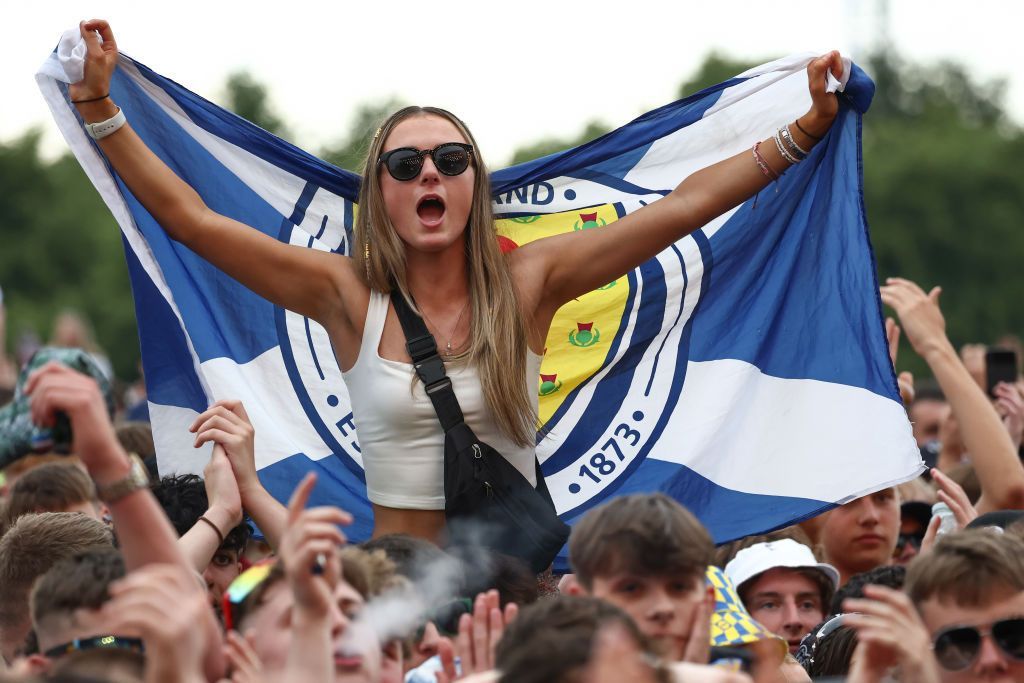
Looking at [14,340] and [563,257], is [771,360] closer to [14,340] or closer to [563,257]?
[563,257]

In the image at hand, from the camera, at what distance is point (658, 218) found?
15.6 ft

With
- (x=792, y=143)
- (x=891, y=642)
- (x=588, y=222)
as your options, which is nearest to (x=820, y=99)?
(x=792, y=143)

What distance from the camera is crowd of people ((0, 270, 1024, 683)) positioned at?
284 centimetres

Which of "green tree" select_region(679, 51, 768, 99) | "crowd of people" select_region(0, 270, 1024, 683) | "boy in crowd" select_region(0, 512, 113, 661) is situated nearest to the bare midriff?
"crowd of people" select_region(0, 270, 1024, 683)

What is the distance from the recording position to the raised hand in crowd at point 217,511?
4.12 meters

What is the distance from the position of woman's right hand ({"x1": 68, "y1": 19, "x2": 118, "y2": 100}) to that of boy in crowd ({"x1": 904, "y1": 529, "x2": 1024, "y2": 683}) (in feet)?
8.83

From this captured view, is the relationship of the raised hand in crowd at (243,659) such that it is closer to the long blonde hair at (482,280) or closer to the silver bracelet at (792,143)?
the long blonde hair at (482,280)

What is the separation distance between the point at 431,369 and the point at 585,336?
128cm

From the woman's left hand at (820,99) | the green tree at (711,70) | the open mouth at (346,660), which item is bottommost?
the open mouth at (346,660)

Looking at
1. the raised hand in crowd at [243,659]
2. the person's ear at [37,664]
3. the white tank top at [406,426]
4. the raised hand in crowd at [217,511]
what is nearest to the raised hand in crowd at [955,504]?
the white tank top at [406,426]

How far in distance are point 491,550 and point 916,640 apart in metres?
1.58

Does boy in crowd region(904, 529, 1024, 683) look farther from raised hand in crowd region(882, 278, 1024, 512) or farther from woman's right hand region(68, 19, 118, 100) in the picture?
woman's right hand region(68, 19, 118, 100)

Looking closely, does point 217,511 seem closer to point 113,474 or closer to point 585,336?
point 113,474

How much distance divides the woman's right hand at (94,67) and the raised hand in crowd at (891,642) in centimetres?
278
